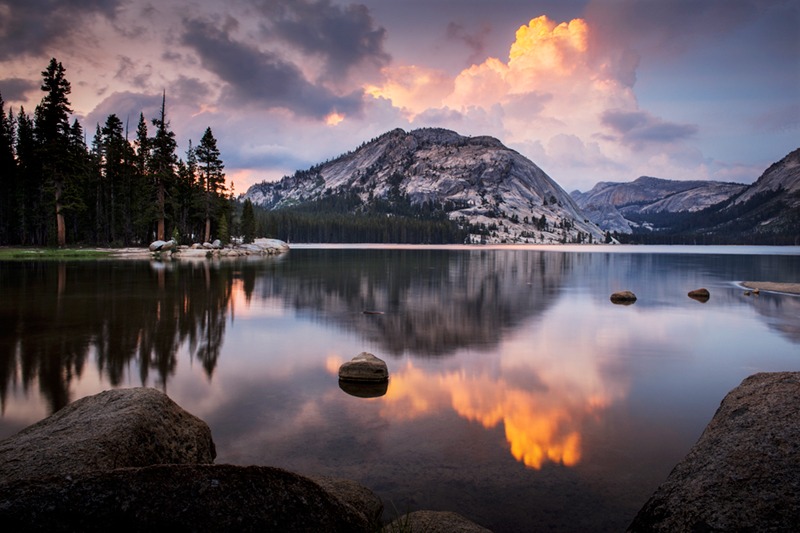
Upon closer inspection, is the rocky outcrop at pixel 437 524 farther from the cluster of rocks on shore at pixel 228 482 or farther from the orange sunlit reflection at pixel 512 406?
the orange sunlit reflection at pixel 512 406

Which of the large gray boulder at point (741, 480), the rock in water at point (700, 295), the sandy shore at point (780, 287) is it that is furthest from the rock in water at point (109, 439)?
the sandy shore at point (780, 287)

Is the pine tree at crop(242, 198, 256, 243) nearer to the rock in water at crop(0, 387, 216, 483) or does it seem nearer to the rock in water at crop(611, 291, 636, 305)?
the rock in water at crop(611, 291, 636, 305)

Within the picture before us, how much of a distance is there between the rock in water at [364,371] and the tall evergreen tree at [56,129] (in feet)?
228

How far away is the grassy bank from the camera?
58594mm

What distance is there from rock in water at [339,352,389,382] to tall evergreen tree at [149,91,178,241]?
248 ft

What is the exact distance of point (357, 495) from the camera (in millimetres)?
5941

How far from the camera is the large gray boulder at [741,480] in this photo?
400 centimetres

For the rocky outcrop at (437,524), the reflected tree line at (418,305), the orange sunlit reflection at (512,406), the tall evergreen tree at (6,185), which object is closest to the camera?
the rocky outcrop at (437,524)

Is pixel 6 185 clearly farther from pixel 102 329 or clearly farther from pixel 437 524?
pixel 437 524

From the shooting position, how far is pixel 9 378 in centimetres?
1173

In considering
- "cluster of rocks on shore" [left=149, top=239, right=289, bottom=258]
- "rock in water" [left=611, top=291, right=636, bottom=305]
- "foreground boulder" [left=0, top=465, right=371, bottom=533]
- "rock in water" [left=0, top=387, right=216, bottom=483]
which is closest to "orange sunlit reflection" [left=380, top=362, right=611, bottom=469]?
"rock in water" [left=0, top=387, right=216, bottom=483]

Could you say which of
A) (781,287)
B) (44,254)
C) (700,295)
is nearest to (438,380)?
(700,295)

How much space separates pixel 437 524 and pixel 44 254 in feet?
245

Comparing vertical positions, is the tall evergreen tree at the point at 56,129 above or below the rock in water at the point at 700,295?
above
